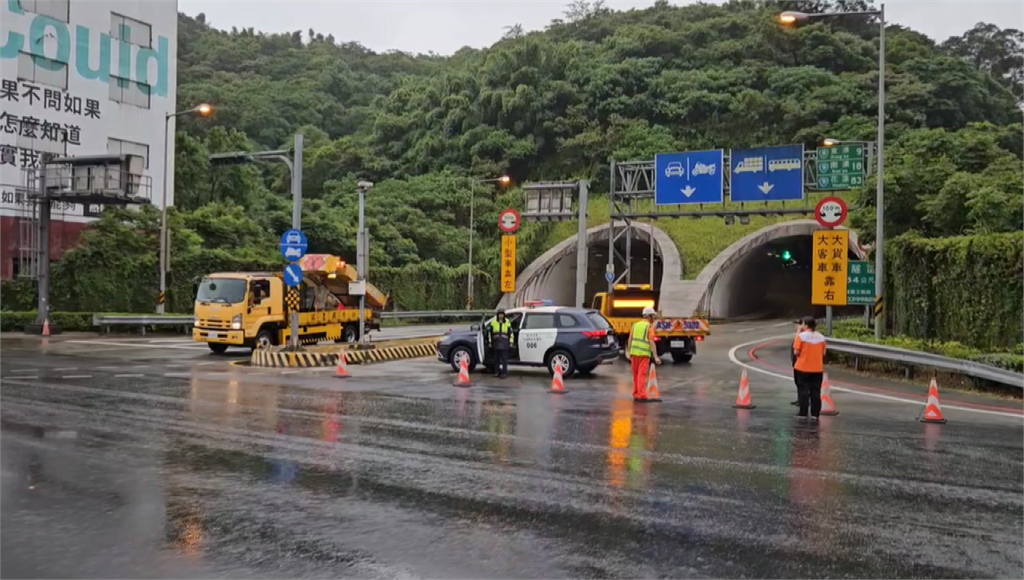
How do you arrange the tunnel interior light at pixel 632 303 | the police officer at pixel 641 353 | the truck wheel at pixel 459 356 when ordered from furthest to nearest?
the tunnel interior light at pixel 632 303 < the truck wheel at pixel 459 356 < the police officer at pixel 641 353

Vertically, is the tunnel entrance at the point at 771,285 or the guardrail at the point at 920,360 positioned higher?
the tunnel entrance at the point at 771,285

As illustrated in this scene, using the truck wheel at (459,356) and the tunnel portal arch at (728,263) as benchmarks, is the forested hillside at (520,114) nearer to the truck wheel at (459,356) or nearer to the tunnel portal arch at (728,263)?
the tunnel portal arch at (728,263)

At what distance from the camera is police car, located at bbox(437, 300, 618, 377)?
63.3 ft

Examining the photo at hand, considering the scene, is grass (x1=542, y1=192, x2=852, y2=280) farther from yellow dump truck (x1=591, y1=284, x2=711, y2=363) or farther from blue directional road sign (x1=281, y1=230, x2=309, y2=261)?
blue directional road sign (x1=281, y1=230, x2=309, y2=261)

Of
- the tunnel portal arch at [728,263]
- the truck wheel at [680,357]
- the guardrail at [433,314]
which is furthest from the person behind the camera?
the tunnel portal arch at [728,263]

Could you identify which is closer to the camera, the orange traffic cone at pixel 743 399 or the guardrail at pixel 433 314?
the orange traffic cone at pixel 743 399

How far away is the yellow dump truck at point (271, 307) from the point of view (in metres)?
23.7

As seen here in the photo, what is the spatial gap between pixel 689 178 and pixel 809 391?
79.8 feet

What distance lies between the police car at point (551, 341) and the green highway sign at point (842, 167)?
18674 millimetres

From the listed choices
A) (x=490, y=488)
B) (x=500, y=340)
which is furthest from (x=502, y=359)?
(x=490, y=488)

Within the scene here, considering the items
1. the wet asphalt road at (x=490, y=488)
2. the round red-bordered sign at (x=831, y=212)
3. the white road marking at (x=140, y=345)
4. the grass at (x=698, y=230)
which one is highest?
the grass at (x=698, y=230)

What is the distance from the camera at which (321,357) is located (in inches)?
856

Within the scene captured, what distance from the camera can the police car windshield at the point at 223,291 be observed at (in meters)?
23.8

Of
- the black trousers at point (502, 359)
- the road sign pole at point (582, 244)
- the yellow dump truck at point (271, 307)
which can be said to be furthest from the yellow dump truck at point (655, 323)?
the road sign pole at point (582, 244)
